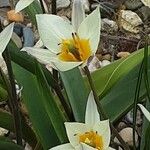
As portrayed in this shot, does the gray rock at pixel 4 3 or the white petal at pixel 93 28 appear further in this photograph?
the gray rock at pixel 4 3

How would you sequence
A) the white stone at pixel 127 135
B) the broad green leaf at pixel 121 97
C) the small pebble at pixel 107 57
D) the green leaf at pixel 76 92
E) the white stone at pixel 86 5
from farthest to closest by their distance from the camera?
the white stone at pixel 86 5 < the small pebble at pixel 107 57 < the white stone at pixel 127 135 < the broad green leaf at pixel 121 97 < the green leaf at pixel 76 92

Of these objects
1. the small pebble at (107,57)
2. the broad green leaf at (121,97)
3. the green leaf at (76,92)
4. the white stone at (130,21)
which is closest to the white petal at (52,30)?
the green leaf at (76,92)

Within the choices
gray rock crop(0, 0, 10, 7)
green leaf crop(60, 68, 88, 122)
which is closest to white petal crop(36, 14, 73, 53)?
green leaf crop(60, 68, 88, 122)

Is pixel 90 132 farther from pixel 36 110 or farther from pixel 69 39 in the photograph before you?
pixel 36 110

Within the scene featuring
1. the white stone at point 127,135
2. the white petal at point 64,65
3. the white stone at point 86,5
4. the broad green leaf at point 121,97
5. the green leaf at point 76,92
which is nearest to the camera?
the white petal at point 64,65

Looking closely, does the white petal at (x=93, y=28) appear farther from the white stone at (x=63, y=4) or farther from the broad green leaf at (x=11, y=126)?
the white stone at (x=63, y=4)

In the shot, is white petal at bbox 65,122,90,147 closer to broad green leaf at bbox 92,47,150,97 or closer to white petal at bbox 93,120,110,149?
white petal at bbox 93,120,110,149

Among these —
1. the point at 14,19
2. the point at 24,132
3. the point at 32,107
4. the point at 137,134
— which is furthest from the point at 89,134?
the point at 14,19

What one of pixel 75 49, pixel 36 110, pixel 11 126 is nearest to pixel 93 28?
pixel 75 49
